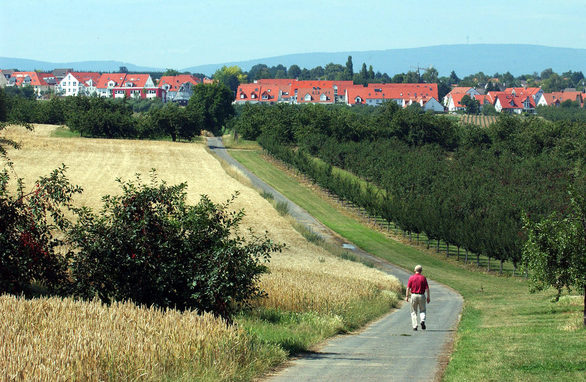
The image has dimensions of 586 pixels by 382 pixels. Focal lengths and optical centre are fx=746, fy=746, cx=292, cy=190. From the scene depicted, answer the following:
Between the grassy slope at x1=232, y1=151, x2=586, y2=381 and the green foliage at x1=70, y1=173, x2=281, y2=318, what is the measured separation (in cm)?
534

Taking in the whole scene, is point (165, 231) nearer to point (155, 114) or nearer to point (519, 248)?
point (519, 248)

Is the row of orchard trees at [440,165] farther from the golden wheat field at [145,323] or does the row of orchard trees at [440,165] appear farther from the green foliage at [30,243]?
the green foliage at [30,243]

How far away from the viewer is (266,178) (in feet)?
315

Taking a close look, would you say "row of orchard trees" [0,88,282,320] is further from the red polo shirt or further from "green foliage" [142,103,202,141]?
"green foliage" [142,103,202,141]

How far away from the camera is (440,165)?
93.1 m

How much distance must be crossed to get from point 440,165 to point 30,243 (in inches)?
3116

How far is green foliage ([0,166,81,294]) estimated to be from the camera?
1786 centimetres

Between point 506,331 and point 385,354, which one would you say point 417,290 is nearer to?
point 506,331

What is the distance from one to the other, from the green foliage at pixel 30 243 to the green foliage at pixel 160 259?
32.9 inches

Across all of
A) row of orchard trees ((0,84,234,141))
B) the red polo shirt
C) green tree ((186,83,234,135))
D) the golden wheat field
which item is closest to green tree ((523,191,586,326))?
the red polo shirt

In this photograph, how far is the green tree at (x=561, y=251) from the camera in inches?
906

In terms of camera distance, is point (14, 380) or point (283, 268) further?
point (283, 268)

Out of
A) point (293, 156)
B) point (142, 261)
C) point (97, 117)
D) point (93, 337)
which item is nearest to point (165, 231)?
point (142, 261)

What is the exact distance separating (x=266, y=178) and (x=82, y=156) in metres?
23.0
